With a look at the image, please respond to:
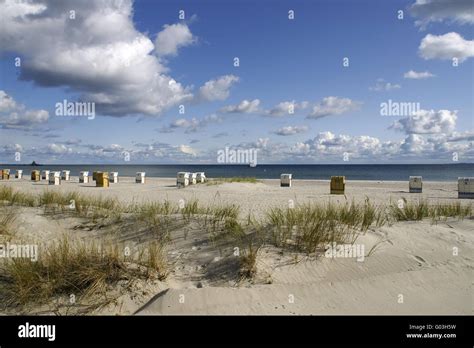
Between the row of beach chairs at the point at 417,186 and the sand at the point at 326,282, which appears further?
the row of beach chairs at the point at 417,186

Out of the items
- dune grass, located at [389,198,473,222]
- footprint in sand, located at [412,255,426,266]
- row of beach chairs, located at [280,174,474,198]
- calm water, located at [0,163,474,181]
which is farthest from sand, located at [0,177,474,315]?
calm water, located at [0,163,474,181]

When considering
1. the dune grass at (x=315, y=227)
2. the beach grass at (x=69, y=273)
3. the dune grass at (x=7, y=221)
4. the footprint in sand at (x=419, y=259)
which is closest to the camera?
the beach grass at (x=69, y=273)

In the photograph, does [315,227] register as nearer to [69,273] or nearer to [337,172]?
[69,273]

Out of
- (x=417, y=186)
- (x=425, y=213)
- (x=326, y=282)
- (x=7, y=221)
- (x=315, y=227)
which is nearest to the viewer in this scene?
(x=326, y=282)

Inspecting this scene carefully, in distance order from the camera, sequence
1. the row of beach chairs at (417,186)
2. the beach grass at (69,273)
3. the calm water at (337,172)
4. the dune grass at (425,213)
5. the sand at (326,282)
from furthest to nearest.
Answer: the calm water at (337,172) < the row of beach chairs at (417,186) < the dune grass at (425,213) < the beach grass at (69,273) < the sand at (326,282)

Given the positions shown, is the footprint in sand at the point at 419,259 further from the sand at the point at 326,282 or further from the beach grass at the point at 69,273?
the beach grass at the point at 69,273

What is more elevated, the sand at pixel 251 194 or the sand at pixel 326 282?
the sand at pixel 251 194

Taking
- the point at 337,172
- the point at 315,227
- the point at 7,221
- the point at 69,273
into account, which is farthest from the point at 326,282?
the point at 337,172

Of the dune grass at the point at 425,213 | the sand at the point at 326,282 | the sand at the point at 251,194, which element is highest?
the dune grass at the point at 425,213

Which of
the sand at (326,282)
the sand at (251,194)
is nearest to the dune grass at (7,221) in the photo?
the sand at (326,282)

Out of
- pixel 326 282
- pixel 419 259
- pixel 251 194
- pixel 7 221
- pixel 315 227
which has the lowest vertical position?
pixel 326 282

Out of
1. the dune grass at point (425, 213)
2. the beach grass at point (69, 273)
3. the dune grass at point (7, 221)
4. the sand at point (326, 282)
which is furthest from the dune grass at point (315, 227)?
the dune grass at point (7, 221)

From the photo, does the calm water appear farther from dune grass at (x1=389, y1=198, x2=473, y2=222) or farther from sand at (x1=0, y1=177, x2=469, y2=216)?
dune grass at (x1=389, y1=198, x2=473, y2=222)
